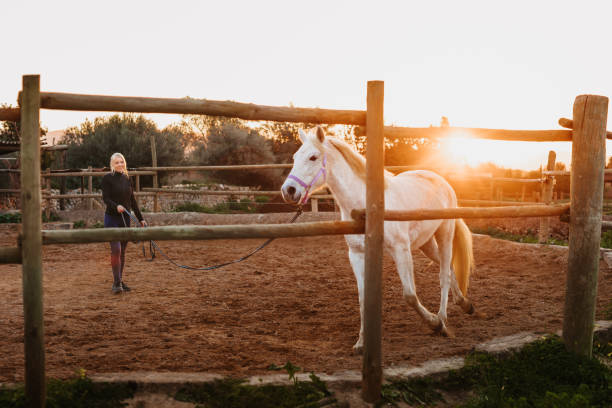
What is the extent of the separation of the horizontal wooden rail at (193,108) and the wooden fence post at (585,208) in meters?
1.44

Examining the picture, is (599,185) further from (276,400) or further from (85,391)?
(85,391)

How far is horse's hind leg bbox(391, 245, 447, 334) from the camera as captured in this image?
3.39 metres

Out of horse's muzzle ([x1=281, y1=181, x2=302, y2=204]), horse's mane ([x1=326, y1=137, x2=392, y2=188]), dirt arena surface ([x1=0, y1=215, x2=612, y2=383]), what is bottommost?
dirt arena surface ([x1=0, y1=215, x2=612, y2=383])

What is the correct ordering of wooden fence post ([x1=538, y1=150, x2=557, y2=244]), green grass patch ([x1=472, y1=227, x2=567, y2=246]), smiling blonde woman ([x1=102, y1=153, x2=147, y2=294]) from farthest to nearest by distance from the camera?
green grass patch ([x1=472, y1=227, x2=567, y2=246])
wooden fence post ([x1=538, y1=150, x2=557, y2=244])
smiling blonde woman ([x1=102, y1=153, x2=147, y2=294])

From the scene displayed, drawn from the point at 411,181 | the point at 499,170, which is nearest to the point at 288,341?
the point at 411,181

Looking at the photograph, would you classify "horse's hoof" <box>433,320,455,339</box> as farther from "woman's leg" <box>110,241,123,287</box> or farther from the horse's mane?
"woman's leg" <box>110,241,123,287</box>

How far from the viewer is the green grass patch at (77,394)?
2.28m

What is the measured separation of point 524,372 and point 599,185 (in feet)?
4.07

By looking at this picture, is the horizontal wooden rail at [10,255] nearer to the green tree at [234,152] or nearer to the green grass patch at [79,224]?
the green grass patch at [79,224]

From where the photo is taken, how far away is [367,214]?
8.41ft

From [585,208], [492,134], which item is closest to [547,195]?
[585,208]

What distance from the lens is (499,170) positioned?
2558cm

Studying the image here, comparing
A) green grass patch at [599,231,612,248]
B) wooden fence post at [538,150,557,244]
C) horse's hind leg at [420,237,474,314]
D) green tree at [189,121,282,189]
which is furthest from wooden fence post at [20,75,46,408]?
green tree at [189,121,282,189]

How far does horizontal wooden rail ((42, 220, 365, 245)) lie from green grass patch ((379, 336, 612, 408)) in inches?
37.4
